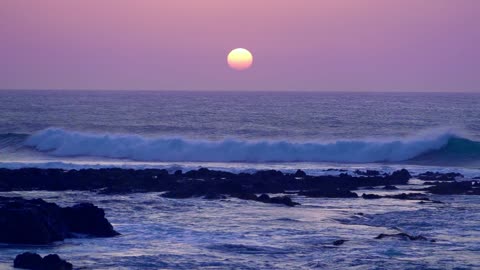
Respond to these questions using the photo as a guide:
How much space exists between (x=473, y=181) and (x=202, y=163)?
59.0 feet

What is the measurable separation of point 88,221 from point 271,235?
4.18 m

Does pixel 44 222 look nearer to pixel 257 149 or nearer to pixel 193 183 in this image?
pixel 193 183

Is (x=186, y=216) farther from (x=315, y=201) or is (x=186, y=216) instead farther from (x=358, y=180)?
(x=358, y=180)

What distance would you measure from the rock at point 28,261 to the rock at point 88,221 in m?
3.89

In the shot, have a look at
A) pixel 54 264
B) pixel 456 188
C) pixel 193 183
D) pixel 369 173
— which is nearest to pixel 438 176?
pixel 369 173

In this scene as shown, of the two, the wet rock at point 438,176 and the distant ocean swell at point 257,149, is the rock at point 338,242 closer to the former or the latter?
the wet rock at point 438,176

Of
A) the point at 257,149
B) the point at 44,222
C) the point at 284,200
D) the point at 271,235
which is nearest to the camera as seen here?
the point at 44,222

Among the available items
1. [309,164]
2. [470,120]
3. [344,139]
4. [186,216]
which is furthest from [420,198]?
[470,120]

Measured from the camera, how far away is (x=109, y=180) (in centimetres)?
3338

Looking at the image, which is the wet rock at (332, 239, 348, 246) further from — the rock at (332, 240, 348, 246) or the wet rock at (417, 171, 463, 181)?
the wet rock at (417, 171, 463, 181)

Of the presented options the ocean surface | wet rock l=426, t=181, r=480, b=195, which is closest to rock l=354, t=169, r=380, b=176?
the ocean surface

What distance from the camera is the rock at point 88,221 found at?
21.1 meters

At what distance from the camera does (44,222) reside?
2002cm

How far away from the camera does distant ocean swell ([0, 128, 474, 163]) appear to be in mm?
53938
